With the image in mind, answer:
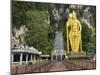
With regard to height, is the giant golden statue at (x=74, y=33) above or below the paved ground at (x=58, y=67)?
above

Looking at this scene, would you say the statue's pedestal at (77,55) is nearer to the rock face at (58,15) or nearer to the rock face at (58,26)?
the rock face at (58,26)

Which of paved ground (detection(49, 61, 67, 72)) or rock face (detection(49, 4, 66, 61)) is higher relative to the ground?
rock face (detection(49, 4, 66, 61))

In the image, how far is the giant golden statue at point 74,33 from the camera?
7.67 ft

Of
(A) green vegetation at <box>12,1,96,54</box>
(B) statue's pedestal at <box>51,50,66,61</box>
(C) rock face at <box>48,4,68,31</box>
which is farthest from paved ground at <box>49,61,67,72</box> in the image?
(C) rock face at <box>48,4,68,31</box>

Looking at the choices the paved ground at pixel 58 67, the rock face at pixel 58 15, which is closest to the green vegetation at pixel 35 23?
the rock face at pixel 58 15

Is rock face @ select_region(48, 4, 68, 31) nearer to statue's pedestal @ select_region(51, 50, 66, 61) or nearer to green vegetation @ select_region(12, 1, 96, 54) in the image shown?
green vegetation @ select_region(12, 1, 96, 54)

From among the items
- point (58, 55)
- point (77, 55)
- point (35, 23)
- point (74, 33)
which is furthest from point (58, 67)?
point (35, 23)

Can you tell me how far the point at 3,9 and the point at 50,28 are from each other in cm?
54

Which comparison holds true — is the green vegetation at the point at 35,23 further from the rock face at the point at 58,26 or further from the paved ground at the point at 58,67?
the paved ground at the point at 58,67

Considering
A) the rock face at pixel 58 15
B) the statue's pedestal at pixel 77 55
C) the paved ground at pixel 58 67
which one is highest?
the rock face at pixel 58 15

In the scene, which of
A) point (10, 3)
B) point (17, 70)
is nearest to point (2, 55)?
point (17, 70)

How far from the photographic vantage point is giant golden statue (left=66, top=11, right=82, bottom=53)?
7.67ft

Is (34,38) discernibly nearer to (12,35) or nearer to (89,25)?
(12,35)

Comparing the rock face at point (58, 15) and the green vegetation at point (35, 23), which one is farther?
the rock face at point (58, 15)
